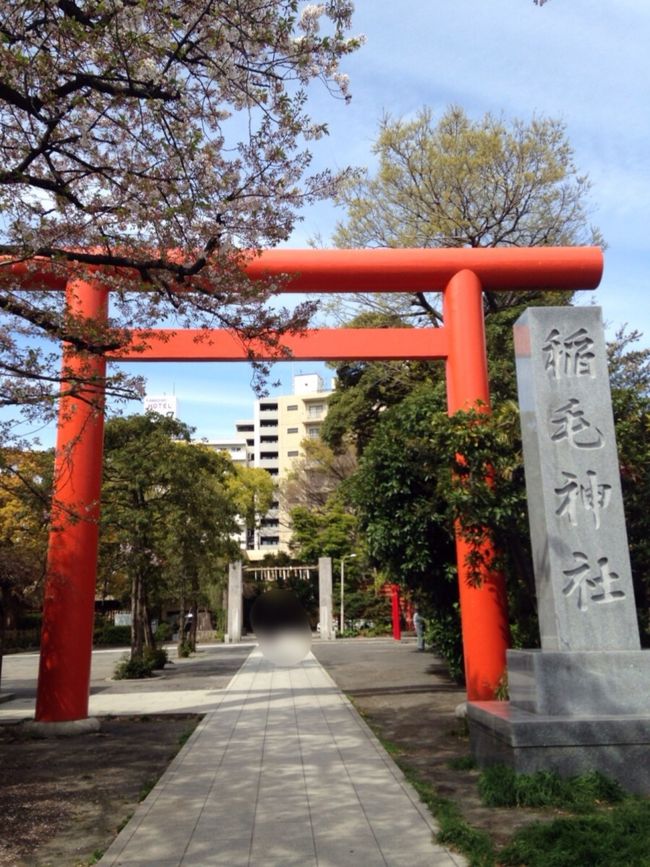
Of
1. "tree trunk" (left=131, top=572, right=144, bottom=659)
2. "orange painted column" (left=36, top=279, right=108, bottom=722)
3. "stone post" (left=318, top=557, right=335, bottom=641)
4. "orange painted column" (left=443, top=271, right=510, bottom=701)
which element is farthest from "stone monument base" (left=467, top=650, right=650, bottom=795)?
"stone post" (left=318, top=557, right=335, bottom=641)

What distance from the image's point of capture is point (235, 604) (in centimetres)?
3038

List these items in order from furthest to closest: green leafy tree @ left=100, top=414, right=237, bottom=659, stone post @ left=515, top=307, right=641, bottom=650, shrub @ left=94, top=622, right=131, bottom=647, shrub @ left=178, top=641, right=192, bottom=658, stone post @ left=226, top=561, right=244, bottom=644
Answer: shrub @ left=94, top=622, right=131, bottom=647
stone post @ left=226, top=561, right=244, bottom=644
shrub @ left=178, top=641, right=192, bottom=658
green leafy tree @ left=100, top=414, right=237, bottom=659
stone post @ left=515, top=307, right=641, bottom=650

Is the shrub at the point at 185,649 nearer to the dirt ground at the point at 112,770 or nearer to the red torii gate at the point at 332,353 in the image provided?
the dirt ground at the point at 112,770

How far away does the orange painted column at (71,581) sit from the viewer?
8.24 metres

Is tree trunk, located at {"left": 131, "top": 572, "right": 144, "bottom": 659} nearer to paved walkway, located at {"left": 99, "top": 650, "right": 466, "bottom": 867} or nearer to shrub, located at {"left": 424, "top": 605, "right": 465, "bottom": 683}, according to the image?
shrub, located at {"left": 424, "top": 605, "right": 465, "bottom": 683}

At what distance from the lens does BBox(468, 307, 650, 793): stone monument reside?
16.6ft

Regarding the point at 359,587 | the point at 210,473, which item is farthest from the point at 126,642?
the point at 210,473

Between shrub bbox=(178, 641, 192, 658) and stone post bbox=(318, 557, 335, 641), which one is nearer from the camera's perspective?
shrub bbox=(178, 641, 192, 658)

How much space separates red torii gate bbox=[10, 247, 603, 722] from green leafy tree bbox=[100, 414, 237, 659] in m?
5.50

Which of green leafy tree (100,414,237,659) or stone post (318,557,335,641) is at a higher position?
green leafy tree (100,414,237,659)

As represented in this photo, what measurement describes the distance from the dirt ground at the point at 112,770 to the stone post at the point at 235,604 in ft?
58.7

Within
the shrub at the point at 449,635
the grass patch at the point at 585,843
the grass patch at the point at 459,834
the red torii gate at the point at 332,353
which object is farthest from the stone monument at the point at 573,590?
the shrub at the point at 449,635

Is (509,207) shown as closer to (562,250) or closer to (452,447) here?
(562,250)

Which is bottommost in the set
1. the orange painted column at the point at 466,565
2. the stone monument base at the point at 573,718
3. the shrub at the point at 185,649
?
the shrub at the point at 185,649
